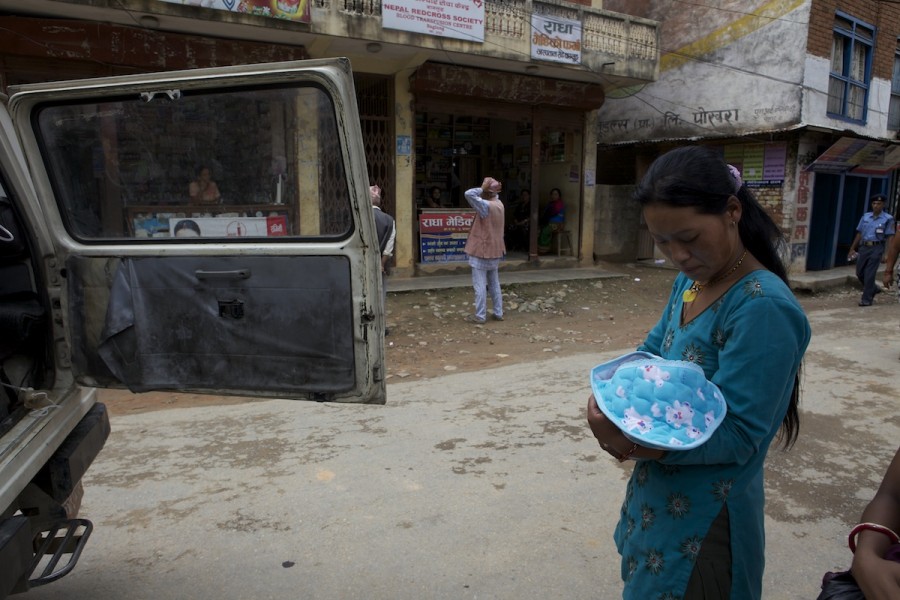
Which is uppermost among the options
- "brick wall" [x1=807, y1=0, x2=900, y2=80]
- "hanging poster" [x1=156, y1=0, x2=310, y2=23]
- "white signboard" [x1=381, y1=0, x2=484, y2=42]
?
"brick wall" [x1=807, y1=0, x2=900, y2=80]

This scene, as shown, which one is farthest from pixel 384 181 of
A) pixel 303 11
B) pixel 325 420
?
pixel 325 420

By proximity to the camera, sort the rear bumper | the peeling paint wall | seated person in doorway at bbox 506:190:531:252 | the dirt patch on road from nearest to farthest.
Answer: the rear bumper
the dirt patch on road
the peeling paint wall
seated person in doorway at bbox 506:190:531:252

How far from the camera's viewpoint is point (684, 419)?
1.15 m

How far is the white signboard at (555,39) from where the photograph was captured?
31.9ft

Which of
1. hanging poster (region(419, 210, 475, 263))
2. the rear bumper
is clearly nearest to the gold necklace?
the rear bumper

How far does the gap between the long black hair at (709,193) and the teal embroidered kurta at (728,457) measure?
0.10m

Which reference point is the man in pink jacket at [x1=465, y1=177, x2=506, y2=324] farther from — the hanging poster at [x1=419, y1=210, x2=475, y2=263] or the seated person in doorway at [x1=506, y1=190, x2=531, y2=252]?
the seated person in doorway at [x1=506, y1=190, x2=531, y2=252]

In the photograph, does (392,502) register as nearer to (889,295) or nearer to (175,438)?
(175,438)

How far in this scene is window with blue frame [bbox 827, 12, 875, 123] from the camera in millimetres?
11961

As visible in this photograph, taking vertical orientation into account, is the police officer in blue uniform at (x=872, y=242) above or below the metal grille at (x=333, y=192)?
below

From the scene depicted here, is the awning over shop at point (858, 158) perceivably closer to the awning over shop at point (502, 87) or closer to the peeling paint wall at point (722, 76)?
the peeling paint wall at point (722, 76)

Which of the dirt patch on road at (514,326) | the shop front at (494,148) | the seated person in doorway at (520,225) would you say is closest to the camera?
the dirt patch on road at (514,326)

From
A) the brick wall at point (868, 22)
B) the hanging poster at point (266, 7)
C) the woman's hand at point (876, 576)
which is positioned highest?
the brick wall at point (868, 22)

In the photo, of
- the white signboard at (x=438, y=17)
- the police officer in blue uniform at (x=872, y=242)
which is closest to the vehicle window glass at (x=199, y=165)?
the white signboard at (x=438, y=17)
